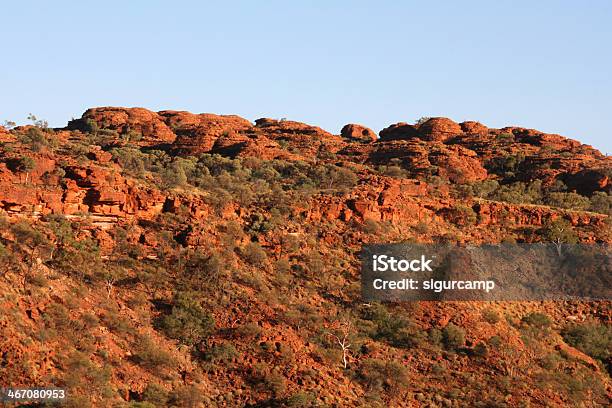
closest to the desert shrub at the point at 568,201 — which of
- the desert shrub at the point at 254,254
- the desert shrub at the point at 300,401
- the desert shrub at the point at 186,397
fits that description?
the desert shrub at the point at 254,254

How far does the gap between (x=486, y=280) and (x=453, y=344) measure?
7573 mm

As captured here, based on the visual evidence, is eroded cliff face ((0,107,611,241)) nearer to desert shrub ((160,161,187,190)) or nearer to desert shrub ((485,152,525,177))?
desert shrub ((485,152,525,177))

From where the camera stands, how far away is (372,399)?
31.9 meters

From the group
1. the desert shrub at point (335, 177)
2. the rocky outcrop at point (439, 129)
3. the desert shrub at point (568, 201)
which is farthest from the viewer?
the rocky outcrop at point (439, 129)

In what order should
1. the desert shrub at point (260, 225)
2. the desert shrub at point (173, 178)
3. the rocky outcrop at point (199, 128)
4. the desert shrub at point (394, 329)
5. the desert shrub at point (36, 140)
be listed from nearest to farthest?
the desert shrub at point (394, 329) < the desert shrub at point (260, 225) < the desert shrub at point (173, 178) < the desert shrub at point (36, 140) < the rocky outcrop at point (199, 128)

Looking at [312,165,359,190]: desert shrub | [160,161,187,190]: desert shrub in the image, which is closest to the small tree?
[312,165,359,190]: desert shrub

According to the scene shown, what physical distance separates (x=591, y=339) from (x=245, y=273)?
16987 mm

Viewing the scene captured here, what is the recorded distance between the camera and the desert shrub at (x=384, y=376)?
32.7 m

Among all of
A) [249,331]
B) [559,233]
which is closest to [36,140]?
[249,331]

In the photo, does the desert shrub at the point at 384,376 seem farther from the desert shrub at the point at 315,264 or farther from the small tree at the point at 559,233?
the small tree at the point at 559,233

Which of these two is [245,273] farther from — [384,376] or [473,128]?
[473,128]

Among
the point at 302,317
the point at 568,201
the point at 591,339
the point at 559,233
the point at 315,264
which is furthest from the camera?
the point at 568,201

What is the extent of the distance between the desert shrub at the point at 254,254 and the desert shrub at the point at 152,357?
29.5 ft

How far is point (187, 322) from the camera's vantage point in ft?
111
